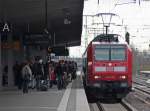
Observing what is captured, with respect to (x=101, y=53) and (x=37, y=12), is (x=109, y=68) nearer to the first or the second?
(x=101, y=53)

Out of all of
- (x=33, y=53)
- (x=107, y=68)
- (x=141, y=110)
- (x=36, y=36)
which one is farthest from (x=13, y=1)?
(x=33, y=53)

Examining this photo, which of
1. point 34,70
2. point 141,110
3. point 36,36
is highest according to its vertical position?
point 36,36

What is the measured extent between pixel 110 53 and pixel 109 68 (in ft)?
3.15

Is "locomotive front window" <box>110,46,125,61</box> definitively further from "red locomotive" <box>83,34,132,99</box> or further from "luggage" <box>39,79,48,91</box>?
"luggage" <box>39,79,48,91</box>

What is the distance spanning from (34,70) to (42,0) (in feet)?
13.2

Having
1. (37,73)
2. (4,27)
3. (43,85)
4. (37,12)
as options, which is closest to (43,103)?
(4,27)

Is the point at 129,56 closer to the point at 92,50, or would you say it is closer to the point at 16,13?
the point at 92,50

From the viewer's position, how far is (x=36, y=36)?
102ft

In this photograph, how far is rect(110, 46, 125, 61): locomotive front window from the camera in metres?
29.5

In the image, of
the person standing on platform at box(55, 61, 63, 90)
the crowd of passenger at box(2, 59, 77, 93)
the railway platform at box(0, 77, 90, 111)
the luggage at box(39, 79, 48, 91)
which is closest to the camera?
the railway platform at box(0, 77, 90, 111)

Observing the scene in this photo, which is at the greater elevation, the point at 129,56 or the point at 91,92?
the point at 129,56

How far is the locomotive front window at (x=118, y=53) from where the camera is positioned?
2950 centimetres

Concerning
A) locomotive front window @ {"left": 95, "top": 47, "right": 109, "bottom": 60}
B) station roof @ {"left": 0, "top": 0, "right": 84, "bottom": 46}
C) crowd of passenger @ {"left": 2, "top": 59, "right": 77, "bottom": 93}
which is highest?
station roof @ {"left": 0, "top": 0, "right": 84, "bottom": 46}

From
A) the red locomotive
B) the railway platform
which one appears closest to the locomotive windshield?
the red locomotive
